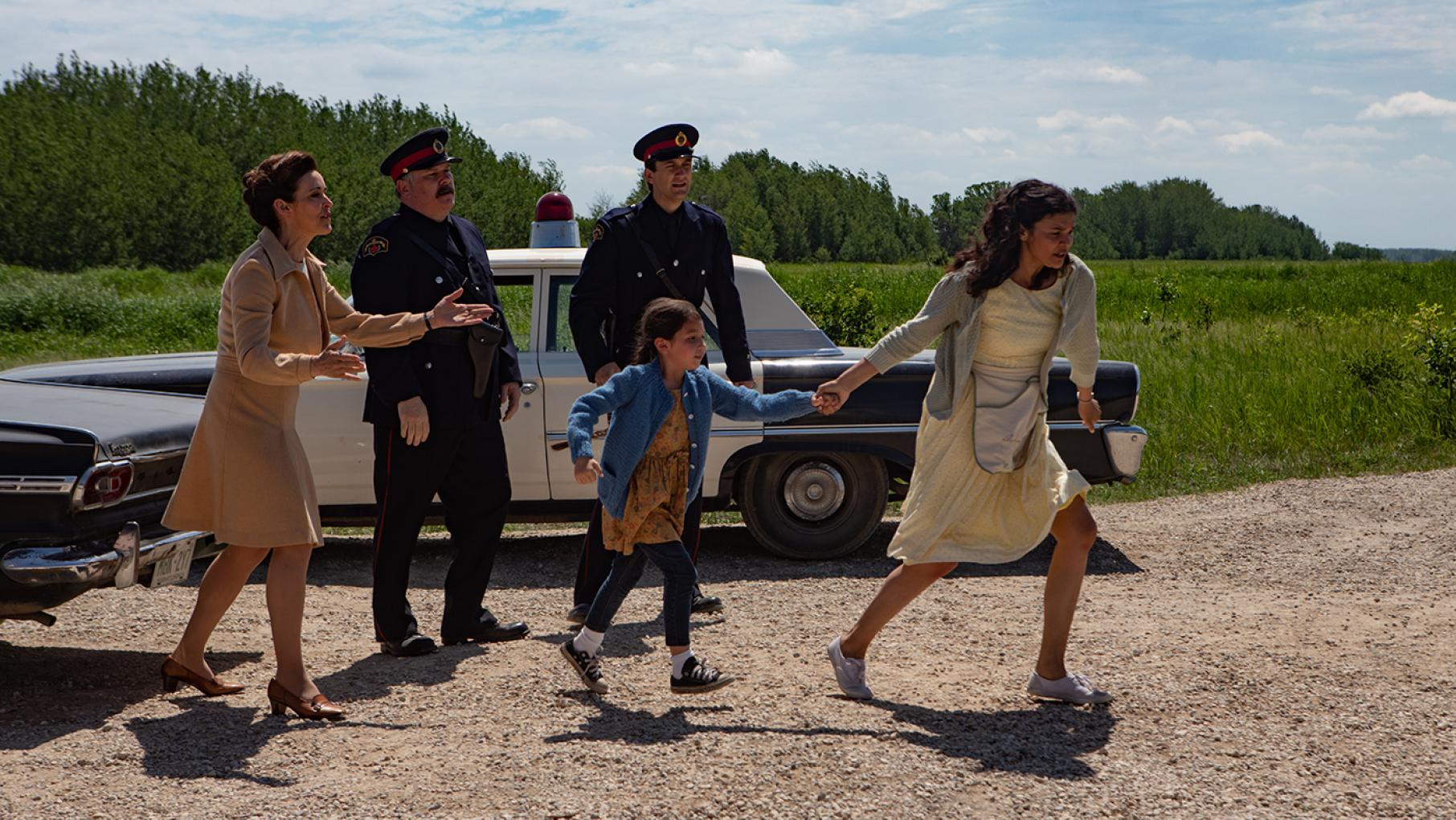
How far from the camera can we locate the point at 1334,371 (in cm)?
1412

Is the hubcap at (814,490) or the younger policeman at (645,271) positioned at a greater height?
the younger policeman at (645,271)

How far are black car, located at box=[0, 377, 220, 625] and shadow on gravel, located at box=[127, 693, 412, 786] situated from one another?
1.64ft

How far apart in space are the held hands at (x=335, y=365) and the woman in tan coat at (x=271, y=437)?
12 cm

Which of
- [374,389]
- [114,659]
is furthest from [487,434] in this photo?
[114,659]

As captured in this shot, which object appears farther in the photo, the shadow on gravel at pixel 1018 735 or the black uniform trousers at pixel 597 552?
the black uniform trousers at pixel 597 552

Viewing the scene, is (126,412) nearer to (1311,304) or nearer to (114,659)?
(114,659)

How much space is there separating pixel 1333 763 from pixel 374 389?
3482 mm

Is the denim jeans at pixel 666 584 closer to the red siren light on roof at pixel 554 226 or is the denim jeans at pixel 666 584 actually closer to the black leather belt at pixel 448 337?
the black leather belt at pixel 448 337

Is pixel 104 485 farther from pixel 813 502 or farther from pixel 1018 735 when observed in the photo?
pixel 813 502

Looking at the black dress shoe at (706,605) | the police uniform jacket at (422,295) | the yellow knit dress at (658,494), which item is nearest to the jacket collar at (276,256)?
the police uniform jacket at (422,295)

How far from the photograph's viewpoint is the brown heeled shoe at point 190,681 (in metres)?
4.64

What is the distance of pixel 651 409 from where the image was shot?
4.52 metres

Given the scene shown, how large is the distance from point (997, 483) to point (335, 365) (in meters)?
2.13

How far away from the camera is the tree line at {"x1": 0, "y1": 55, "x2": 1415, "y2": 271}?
59594 mm
